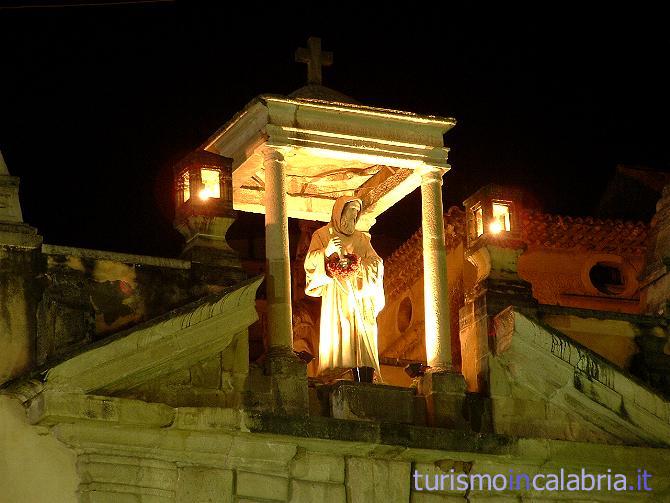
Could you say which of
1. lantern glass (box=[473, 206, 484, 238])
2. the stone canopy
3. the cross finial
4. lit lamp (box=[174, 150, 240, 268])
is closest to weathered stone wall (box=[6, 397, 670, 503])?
lit lamp (box=[174, 150, 240, 268])

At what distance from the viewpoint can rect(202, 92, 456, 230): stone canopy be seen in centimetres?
1661

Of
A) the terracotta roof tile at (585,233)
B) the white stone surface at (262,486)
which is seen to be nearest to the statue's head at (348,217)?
the white stone surface at (262,486)

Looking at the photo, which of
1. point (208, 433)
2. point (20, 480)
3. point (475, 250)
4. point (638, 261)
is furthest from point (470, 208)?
point (638, 261)

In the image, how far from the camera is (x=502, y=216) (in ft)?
56.7

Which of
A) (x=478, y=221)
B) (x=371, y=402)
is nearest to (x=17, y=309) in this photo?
(x=371, y=402)

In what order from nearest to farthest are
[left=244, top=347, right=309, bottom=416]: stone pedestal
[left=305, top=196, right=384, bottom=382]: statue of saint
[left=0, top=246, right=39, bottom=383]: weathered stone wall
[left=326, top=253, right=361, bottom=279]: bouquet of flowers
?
[left=0, top=246, right=39, bottom=383]: weathered stone wall, [left=244, top=347, right=309, bottom=416]: stone pedestal, [left=305, top=196, right=384, bottom=382]: statue of saint, [left=326, top=253, right=361, bottom=279]: bouquet of flowers

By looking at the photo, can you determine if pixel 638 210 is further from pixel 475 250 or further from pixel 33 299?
pixel 33 299

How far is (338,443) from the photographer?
1551 cm

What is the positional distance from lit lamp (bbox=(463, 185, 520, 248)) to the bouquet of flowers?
1167 millimetres

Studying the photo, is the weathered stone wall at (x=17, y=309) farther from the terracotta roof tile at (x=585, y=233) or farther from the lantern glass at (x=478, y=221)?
the terracotta roof tile at (x=585, y=233)

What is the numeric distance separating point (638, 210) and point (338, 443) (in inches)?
429

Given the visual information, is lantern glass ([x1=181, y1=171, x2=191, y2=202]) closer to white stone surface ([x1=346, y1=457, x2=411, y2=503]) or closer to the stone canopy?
the stone canopy

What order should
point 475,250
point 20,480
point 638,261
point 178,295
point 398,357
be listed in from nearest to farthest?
point 20,480 → point 178,295 → point 475,250 → point 398,357 → point 638,261

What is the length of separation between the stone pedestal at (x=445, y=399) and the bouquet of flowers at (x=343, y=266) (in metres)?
1.28
